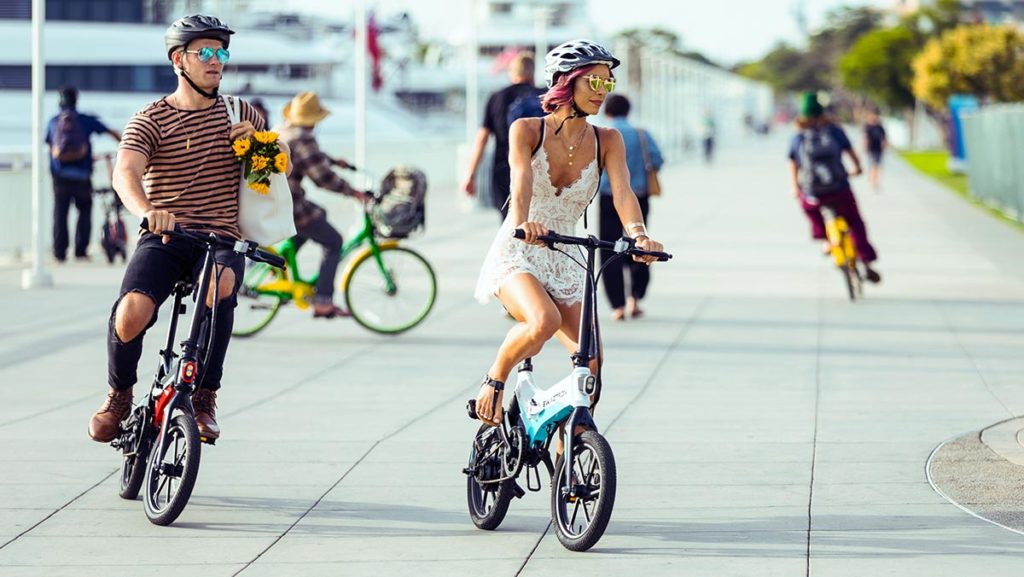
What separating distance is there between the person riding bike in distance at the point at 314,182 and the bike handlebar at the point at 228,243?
529cm

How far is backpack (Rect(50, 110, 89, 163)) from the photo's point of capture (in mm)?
17359

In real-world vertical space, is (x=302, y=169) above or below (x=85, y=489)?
above

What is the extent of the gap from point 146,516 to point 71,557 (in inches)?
23.1

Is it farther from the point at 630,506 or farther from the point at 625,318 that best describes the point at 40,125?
the point at 630,506

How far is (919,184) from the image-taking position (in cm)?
4238

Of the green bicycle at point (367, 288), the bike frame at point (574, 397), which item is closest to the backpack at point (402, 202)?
the green bicycle at point (367, 288)

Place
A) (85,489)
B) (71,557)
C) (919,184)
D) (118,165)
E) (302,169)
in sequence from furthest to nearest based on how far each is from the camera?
(919,184) → (302,169) → (85,489) → (118,165) → (71,557)

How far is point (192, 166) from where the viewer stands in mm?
6656

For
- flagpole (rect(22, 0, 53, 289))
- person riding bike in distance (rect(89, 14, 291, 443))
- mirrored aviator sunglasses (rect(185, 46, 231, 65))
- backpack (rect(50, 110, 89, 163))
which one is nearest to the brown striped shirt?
person riding bike in distance (rect(89, 14, 291, 443))

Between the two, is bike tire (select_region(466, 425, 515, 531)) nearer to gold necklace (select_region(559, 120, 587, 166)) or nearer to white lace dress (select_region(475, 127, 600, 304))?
white lace dress (select_region(475, 127, 600, 304))

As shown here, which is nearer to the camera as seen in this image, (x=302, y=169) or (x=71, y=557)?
(x=71, y=557)

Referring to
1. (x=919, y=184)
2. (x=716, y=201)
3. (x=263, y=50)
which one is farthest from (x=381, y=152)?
(x=263, y=50)

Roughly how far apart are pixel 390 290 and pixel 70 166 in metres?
6.41

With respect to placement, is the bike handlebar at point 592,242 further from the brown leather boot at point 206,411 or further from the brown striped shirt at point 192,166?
the brown leather boot at point 206,411
